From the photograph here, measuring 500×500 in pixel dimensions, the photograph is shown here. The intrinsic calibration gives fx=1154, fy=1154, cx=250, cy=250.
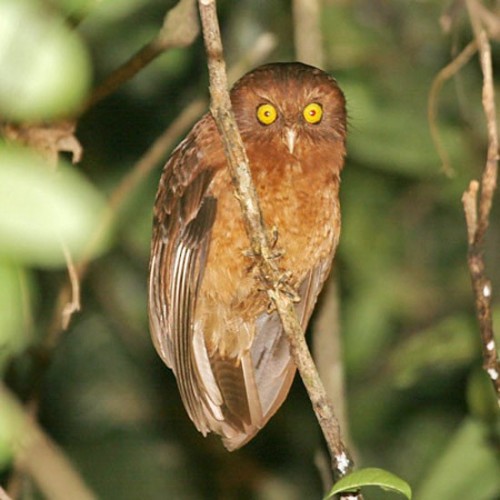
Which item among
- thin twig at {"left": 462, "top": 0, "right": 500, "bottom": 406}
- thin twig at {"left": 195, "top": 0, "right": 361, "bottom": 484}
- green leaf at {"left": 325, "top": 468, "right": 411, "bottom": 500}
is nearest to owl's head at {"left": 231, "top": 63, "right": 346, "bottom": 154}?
thin twig at {"left": 195, "top": 0, "right": 361, "bottom": 484}

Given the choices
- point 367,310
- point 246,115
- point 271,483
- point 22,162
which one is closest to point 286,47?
point 367,310

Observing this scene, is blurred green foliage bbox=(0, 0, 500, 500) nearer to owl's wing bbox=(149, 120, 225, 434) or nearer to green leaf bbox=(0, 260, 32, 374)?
owl's wing bbox=(149, 120, 225, 434)

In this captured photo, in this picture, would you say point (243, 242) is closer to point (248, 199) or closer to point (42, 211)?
point (248, 199)

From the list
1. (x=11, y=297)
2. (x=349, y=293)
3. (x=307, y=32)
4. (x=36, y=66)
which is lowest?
(x=349, y=293)

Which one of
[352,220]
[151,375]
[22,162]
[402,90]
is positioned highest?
[22,162]

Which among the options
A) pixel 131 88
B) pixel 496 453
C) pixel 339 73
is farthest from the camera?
pixel 131 88

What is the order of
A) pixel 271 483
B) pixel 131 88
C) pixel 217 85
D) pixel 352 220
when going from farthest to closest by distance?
pixel 271 483 < pixel 352 220 < pixel 131 88 < pixel 217 85

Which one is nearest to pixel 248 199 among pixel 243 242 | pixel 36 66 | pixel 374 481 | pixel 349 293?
pixel 374 481

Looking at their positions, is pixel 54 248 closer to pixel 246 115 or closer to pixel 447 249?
pixel 246 115
